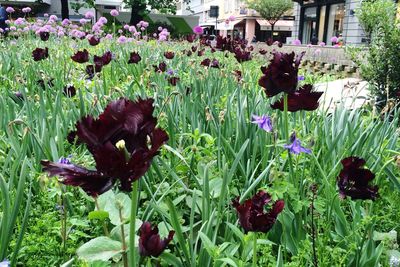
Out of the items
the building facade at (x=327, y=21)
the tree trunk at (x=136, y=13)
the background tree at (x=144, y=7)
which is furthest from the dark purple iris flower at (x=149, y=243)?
the tree trunk at (x=136, y=13)

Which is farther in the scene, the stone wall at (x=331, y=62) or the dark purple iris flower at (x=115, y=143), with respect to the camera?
the stone wall at (x=331, y=62)

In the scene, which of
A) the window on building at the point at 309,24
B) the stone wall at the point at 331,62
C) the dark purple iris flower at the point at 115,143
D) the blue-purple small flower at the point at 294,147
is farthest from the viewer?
the window on building at the point at 309,24

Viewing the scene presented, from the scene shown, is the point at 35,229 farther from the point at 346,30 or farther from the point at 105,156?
the point at 346,30

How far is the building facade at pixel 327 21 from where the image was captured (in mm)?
21344

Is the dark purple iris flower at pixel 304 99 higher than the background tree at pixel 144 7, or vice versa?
the background tree at pixel 144 7

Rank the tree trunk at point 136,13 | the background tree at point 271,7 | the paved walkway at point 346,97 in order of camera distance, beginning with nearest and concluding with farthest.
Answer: the paved walkway at point 346,97
the tree trunk at point 136,13
the background tree at point 271,7

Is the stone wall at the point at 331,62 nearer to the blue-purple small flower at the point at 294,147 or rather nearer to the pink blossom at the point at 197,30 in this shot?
the pink blossom at the point at 197,30

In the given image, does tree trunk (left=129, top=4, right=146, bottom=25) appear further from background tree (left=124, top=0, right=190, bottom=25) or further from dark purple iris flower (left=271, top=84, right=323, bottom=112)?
dark purple iris flower (left=271, top=84, right=323, bottom=112)

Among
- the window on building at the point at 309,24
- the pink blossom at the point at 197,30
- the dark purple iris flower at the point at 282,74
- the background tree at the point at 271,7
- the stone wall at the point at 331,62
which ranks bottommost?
the stone wall at the point at 331,62

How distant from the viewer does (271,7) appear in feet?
124

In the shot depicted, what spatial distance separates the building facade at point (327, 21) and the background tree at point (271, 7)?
772 cm

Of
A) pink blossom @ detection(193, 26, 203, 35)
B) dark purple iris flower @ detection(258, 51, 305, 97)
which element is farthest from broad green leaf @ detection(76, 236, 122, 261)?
pink blossom @ detection(193, 26, 203, 35)

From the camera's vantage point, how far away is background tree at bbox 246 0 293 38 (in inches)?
1475

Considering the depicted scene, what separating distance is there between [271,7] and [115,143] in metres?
39.4
